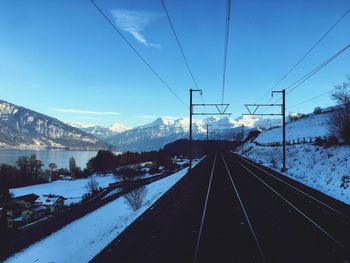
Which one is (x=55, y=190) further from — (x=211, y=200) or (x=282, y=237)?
(x=282, y=237)

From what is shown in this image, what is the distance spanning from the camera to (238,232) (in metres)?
11.6

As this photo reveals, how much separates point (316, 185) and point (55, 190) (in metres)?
88.7

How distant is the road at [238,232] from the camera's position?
30.4ft

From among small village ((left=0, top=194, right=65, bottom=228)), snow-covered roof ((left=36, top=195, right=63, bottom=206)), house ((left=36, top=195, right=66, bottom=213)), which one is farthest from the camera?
snow-covered roof ((left=36, top=195, right=63, bottom=206))

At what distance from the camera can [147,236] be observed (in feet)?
38.8

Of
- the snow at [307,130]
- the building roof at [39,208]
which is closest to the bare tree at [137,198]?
the building roof at [39,208]

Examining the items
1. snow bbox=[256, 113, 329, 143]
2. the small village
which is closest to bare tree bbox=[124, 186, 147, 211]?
the small village

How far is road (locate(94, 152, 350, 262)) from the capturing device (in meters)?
9.27

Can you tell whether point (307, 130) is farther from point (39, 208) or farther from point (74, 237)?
point (39, 208)

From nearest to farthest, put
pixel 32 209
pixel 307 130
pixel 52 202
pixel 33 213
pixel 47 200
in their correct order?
1. pixel 33 213
2. pixel 32 209
3. pixel 52 202
4. pixel 47 200
5. pixel 307 130

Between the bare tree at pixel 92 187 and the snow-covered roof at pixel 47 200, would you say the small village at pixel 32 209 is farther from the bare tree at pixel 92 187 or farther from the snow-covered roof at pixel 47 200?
the bare tree at pixel 92 187

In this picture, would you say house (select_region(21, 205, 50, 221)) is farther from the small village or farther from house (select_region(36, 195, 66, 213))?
house (select_region(36, 195, 66, 213))

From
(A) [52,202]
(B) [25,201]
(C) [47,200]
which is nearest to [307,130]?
(A) [52,202]

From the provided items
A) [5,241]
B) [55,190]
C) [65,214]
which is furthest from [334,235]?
[55,190]
